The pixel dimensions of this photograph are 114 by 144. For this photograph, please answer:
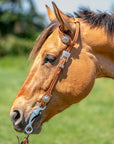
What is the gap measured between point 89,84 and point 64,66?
309mm

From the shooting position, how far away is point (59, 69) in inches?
92.8

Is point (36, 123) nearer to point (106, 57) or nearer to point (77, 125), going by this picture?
point (106, 57)

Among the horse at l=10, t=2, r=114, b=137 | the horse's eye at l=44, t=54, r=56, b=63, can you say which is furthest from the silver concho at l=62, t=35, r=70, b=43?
the horse's eye at l=44, t=54, r=56, b=63

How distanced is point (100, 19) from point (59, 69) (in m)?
0.71

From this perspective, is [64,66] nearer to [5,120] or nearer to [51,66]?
[51,66]

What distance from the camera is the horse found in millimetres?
2312

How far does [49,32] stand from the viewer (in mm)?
2473

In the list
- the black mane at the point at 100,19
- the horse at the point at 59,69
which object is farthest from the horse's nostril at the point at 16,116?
the black mane at the point at 100,19

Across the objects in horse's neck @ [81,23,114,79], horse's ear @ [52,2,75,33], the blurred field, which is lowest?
the blurred field

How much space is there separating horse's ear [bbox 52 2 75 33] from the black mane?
8.9 inches

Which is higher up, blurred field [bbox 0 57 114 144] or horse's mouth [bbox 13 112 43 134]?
horse's mouth [bbox 13 112 43 134]

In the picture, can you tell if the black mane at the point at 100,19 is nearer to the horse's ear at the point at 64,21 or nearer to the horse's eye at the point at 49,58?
the horse's ear at the point at 64,21

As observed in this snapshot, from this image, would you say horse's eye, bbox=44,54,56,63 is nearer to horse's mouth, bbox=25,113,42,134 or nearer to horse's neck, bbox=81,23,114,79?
horse's neck, bbox=81,23,114,79

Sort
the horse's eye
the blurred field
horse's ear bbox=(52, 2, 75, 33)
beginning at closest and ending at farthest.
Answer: horse's ear bbox=(52, 2, 75, 33) → the horse's eye → the blurred field
